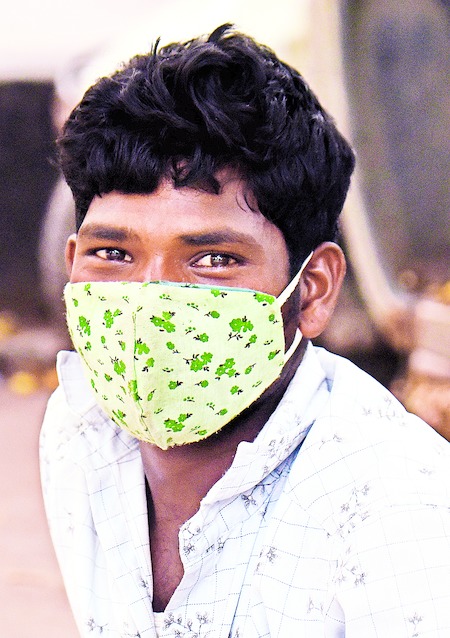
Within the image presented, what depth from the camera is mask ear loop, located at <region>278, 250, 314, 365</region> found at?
1608mm

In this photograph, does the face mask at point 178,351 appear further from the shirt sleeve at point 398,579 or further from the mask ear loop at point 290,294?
the shirt sleeve at point 398,579

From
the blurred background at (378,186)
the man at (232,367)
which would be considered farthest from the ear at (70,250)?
the blurred background at (378,186)

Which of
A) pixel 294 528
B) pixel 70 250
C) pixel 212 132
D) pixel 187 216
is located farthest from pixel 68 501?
pixel 212 132

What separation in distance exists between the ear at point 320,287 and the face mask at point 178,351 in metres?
0.12

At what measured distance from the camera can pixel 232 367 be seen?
1543 mm

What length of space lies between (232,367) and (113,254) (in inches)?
11.7

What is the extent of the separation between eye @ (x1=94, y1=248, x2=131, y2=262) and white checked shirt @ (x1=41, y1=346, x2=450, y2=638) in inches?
15.2

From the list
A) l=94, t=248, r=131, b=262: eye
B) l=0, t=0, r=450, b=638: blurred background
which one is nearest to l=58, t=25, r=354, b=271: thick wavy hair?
l=94, t=248, r=131, b=262: eye

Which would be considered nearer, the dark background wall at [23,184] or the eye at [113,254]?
the eye at [113,254]

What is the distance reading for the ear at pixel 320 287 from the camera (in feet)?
5.56

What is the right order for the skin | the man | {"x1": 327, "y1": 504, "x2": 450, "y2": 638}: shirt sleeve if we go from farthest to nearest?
the skin < the man < {"x1": 327, "y1": 504, "x2": 450, "y2": 638}: shirt sleeve

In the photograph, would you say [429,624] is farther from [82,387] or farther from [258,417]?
[82,387]

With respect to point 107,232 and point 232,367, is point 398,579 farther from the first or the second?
point 107,232

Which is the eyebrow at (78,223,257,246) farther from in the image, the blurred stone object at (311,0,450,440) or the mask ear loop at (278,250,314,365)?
the blurred stone object at (311,0,450,440)
